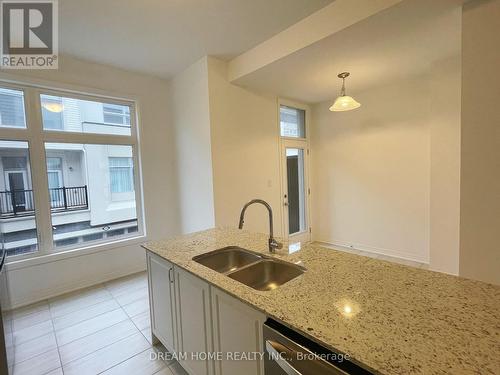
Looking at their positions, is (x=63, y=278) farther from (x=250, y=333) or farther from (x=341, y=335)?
(x=341, y=335)

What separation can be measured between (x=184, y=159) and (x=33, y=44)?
215 cm

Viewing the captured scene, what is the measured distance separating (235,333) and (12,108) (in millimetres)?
3655

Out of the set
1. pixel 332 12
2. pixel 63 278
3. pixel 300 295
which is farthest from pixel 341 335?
pixel 63 278

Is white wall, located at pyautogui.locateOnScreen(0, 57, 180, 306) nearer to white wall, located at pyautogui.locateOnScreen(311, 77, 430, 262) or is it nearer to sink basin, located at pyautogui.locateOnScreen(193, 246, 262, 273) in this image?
sink basin, located at pyautogui.locateOnScreen(193, 246, 262, 273)

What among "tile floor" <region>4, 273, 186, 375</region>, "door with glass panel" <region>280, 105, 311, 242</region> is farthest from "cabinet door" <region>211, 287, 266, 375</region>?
"door with glass panel" <region>280, 105, 311, 242</region>

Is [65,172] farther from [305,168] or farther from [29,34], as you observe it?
[305,168]

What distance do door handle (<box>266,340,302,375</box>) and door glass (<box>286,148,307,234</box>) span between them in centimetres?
365

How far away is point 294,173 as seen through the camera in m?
4.75

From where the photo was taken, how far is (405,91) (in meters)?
3.68

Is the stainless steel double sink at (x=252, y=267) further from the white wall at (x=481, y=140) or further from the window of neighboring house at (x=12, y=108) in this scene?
the window of neighboring house at (x=12, y=108)

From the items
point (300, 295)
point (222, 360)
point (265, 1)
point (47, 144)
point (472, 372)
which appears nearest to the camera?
point (472, 372)

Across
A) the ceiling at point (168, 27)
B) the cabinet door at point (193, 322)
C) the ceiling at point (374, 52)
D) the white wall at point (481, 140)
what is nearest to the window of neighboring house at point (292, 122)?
the ceiling at point (374, 52)

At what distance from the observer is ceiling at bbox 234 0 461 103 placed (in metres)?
2.14

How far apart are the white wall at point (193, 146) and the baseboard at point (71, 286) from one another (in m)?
1.05
